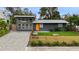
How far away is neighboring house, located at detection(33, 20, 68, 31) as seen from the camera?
4.72 meters

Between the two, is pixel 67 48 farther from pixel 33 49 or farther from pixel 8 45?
pixel 8 45

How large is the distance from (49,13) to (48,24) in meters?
0.27

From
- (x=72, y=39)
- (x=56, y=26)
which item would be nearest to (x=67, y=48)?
(x=72, y=39)

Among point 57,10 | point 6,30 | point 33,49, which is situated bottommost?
point 33,49

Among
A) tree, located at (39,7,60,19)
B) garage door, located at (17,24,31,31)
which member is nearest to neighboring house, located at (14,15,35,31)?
garage door, located at (17,24,31,31)

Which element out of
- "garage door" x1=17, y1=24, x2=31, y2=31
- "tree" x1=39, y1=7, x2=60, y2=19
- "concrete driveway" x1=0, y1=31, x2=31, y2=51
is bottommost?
"concrete driveway" x1=0, y1=31, x2=31, y2=51

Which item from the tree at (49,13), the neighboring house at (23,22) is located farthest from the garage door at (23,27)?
the tree at (49,13)

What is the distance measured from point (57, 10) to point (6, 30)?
1247 millimetres

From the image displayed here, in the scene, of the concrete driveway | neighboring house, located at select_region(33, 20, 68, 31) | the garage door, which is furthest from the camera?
the concrete driveway

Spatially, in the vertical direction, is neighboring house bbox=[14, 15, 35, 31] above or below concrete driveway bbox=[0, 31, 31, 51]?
above

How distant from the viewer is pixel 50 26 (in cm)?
473

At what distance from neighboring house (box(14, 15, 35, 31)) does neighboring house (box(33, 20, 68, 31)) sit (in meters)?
0.11

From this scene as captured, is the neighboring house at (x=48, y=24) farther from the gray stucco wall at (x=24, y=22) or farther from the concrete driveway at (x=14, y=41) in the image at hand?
the concrete driveway at (x=14, y=41)

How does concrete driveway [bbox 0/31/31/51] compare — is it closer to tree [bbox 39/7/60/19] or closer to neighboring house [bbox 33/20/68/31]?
neighboring house [bbox 33/20/68/31]
